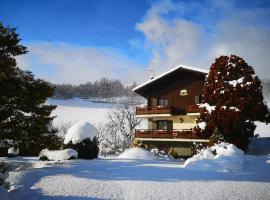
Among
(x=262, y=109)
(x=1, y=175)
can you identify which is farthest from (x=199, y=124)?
(x=1, y=175)

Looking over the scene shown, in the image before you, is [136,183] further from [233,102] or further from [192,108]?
[192,108]

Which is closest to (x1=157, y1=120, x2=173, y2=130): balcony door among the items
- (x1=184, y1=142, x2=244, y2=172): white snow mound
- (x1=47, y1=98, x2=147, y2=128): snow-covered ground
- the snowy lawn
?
(x1=184, y1=142, x2=244, y2=172): white snow mound

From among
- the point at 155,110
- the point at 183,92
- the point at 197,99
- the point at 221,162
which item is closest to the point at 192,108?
the point at 197,99

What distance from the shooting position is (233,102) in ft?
80.0

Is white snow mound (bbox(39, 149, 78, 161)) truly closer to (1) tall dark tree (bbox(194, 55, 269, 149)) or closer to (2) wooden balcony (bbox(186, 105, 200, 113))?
(1) tall dark tree (bbox(194, 55, 269, 149))

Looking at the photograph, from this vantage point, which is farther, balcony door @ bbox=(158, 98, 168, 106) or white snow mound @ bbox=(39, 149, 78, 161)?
balcony door @ bbox=(158, 98, 168, 106)

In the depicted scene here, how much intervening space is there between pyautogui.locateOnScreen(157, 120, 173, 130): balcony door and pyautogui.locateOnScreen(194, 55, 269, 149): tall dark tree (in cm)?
850

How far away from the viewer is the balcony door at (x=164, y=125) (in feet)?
115

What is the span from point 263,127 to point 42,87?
158 feet

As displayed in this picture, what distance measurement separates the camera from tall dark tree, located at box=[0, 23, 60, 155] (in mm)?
16328

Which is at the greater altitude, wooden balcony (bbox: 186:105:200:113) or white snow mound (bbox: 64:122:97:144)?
wooden balcony (bbox: 186:105:200:113)

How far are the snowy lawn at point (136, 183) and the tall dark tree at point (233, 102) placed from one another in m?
7.71

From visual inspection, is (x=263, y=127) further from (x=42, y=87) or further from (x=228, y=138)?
(x=42, y=87)

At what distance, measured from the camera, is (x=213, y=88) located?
85.3 feet
